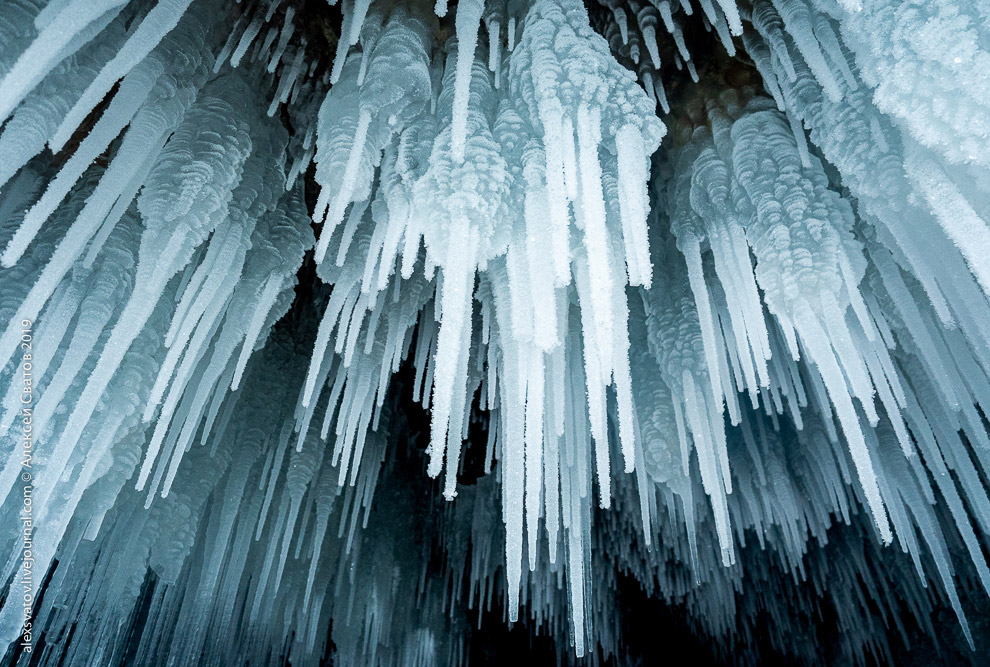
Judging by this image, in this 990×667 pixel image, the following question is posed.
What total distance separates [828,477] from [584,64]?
11.3 feet

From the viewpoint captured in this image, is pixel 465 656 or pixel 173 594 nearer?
pixel 173 594

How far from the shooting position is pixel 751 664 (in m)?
6.81

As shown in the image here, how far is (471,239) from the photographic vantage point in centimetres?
182

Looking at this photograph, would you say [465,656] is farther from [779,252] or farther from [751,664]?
[779,252]

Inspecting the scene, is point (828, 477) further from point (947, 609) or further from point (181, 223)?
point (181, 223)

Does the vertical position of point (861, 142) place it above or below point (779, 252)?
above

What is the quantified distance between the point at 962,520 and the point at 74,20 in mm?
3403

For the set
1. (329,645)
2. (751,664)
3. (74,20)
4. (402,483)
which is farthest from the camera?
(751,664)

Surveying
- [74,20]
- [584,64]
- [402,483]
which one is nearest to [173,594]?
[402,483]

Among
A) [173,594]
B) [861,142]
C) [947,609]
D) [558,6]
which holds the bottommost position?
[173,594]

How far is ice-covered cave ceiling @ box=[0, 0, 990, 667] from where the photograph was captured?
1.69m

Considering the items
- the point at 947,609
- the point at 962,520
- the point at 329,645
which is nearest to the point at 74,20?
the point at 962,520

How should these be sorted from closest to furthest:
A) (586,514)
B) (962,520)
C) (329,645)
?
(962,520)
(586,514)
(329,645)

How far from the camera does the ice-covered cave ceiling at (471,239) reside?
1.69 m
